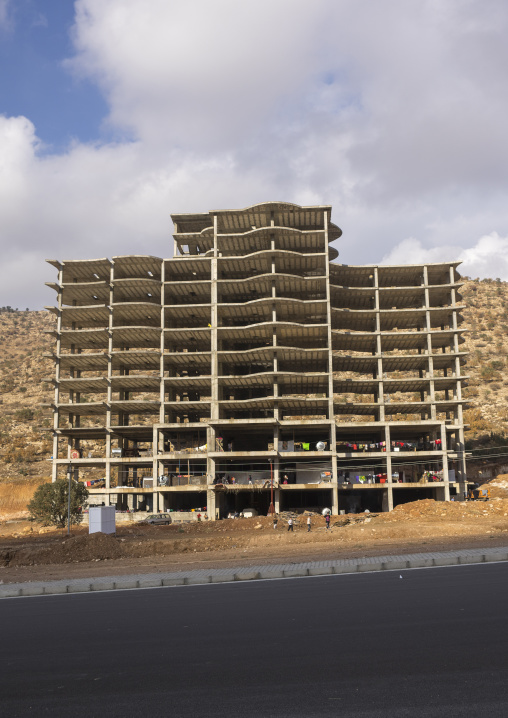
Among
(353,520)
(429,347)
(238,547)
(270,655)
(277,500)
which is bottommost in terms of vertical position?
(238,547)

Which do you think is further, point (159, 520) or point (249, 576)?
point (159, 520)

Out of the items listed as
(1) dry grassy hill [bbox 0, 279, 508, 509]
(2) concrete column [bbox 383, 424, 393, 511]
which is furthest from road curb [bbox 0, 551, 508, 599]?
(1) dry grassy hill [bbox 0, 279, 508, 509]

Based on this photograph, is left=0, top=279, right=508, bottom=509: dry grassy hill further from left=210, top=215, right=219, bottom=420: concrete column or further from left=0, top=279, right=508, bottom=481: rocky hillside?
left=210, top=215, right=219, bottom=420: concrete column

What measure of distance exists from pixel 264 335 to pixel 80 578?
50.2 meters

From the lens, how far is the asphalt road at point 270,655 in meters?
7.08

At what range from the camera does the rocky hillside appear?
8825cm

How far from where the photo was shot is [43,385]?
375 feet

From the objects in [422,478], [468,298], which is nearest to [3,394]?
[422,478]

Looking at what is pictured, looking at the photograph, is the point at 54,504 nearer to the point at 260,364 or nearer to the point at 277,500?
the point at 277,500

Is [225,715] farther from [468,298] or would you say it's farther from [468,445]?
[468,298]

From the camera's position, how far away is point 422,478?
221ft

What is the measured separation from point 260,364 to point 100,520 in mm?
36062

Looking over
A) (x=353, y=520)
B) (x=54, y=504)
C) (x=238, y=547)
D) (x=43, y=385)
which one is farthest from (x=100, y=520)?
(x=43, y=385)

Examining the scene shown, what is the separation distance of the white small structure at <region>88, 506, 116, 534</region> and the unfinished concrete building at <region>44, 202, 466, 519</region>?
2071cm
